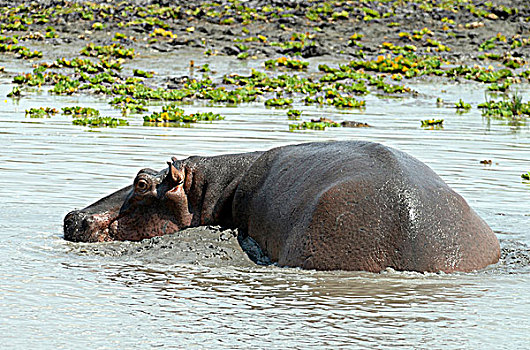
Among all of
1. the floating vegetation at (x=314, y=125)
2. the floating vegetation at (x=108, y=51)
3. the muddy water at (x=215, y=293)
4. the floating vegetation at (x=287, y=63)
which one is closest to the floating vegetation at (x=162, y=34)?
the floating vegetation at (x=108, y=51)

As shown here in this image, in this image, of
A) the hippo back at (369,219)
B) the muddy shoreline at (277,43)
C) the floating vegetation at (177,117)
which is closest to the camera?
the hippo back at (369,219)

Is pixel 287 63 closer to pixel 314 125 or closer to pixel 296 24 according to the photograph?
pixel 296 24

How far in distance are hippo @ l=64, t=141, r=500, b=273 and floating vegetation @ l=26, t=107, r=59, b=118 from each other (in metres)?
9.95

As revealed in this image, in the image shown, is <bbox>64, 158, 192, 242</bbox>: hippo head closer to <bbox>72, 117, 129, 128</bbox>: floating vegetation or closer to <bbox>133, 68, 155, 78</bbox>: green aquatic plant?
<bbox>72, 117, 129, 128</bbox>: floating vegetation

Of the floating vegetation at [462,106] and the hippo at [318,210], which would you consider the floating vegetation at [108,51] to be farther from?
the hippo at [318,210]

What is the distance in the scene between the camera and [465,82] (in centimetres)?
2517

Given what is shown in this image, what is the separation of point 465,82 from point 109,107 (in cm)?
1037

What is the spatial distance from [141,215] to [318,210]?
202 centimetres

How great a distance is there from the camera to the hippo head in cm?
A: 789

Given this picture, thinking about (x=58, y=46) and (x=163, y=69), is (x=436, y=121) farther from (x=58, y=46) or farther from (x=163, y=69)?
(x=58, y=46)

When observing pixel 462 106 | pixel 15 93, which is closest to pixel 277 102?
pixel 462 106

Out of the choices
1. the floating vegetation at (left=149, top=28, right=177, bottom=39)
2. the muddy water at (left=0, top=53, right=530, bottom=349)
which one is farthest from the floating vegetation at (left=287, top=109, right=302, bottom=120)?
the floating vegetation at (left=149, top=28, right=177, bottom=39)

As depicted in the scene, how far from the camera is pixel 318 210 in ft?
21.5

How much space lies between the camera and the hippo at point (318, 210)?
6.39 meters
